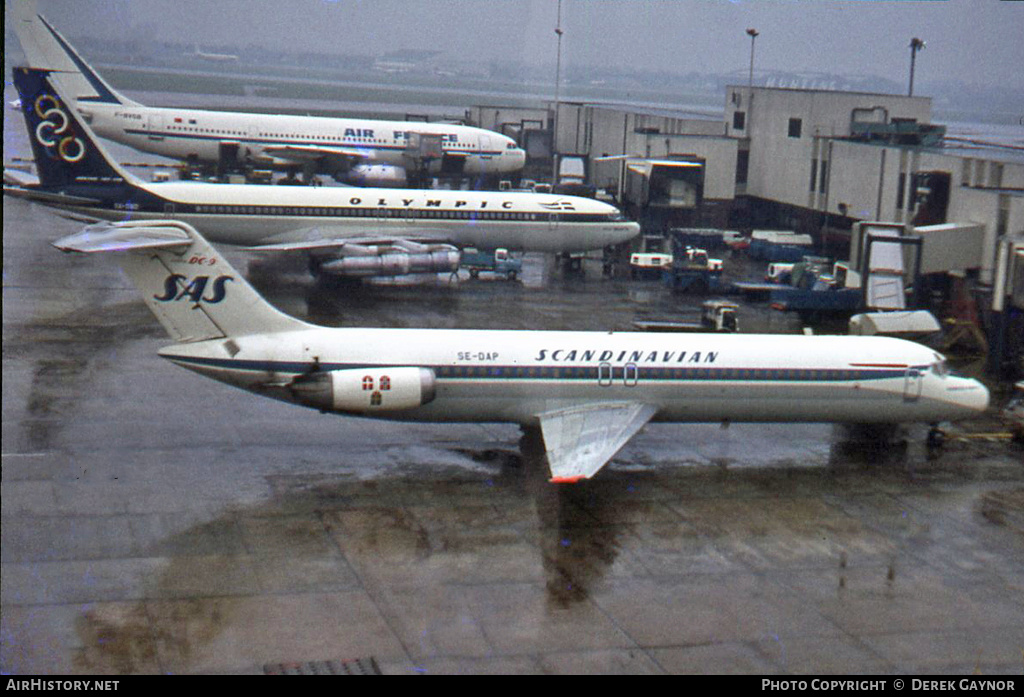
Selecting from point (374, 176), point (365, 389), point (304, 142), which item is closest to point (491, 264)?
point (374, 176)

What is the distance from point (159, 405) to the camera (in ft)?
98.2

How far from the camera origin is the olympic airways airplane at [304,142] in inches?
2685

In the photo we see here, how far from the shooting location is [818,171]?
61.7 meters

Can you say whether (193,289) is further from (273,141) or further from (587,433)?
(273,141)

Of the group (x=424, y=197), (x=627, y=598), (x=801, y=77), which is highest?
(x=801, y=77)

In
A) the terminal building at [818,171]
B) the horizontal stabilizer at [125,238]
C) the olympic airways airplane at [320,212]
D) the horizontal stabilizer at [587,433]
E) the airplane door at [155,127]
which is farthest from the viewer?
the airplane door at [155,127]

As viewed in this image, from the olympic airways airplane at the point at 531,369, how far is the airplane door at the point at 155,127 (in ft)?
152

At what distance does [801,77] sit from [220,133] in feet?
138

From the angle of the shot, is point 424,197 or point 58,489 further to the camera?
point 424,197

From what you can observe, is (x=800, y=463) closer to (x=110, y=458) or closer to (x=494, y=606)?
(x=494, y=606)

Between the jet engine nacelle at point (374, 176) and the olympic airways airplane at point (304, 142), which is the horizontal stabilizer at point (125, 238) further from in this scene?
the jet engine nacelle at point (374, 176)

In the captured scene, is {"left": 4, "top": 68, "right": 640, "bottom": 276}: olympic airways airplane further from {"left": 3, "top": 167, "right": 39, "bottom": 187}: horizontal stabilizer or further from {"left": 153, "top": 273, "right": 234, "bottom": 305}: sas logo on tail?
{"left": 153, "top": 273, "right": 234, "bottom": 305}: sas logo on tail

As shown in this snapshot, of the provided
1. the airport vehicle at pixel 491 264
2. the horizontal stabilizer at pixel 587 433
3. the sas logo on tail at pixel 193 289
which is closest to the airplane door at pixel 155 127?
the airport vehicle at pixel 491 264
